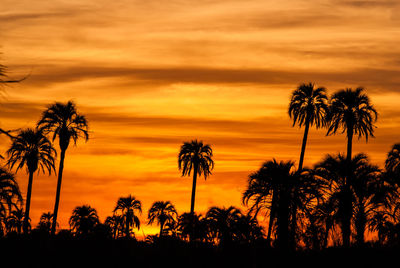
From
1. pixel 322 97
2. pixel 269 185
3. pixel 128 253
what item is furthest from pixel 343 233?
pixel 128 253

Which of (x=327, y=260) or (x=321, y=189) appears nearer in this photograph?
(x=327, y=260)

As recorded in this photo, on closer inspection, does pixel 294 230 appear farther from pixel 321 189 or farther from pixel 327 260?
pixel 327 260

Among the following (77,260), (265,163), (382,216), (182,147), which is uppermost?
(182,147)

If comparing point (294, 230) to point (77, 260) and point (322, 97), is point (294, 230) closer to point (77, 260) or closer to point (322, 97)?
point (322, 97)

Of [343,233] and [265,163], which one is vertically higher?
[265,163]

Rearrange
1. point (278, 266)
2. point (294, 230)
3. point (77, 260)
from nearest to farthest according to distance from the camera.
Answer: point (77, 260)
point (278, 266)
point (294, 230)

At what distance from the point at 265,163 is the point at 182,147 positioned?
34.1 metres

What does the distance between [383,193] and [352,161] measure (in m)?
4.64

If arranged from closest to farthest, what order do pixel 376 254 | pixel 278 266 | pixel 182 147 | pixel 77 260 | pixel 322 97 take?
pixel 77 260
pixel 278 266
pixel 376 254
pixel 322 97
pixel 182 147

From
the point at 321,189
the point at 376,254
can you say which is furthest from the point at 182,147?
the point at 376,254

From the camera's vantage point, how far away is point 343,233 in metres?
58.3

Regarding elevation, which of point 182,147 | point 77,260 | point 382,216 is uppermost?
point 182,147

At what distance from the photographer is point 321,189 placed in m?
58.9

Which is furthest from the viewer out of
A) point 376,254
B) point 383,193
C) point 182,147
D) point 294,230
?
point 182,147
